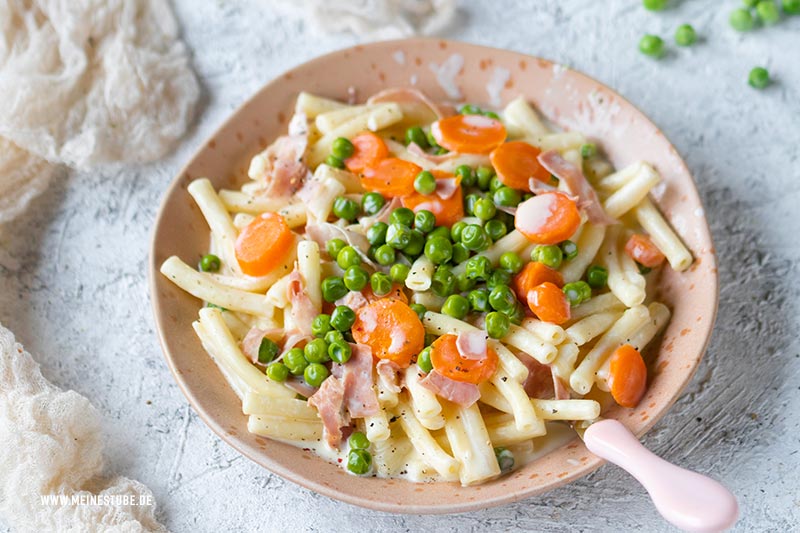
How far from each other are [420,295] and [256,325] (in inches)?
28.0

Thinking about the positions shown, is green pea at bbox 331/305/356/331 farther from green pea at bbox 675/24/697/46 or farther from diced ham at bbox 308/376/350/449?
green pea at bbox 675/24/697/46

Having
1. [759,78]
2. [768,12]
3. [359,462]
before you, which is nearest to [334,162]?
[359,462]

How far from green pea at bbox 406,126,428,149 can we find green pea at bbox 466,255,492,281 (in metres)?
0.75

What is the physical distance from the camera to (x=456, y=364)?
3.16m

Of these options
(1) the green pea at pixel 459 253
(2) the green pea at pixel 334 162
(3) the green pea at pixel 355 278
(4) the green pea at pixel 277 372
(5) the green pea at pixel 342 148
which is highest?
(5) the green pea at pixel 342 148

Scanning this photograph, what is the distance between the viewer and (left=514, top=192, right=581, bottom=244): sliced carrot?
3.39 m

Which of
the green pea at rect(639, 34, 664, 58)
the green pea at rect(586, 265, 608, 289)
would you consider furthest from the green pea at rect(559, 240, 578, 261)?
the green pea at rect(639, 34, 664, 58)

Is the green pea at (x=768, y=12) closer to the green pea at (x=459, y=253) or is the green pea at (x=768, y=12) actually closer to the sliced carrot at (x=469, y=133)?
the sliced carrot at (x=469, y=133)

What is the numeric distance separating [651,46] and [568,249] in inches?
58.9

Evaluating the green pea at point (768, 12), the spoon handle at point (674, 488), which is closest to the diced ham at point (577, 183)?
the spoon handle at point (674, 488)

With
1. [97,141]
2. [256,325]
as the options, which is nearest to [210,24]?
[97,141]

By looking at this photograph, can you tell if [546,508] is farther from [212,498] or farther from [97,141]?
[97,141]

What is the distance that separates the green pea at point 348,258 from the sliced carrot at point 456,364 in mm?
481

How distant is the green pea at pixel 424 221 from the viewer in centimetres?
348
